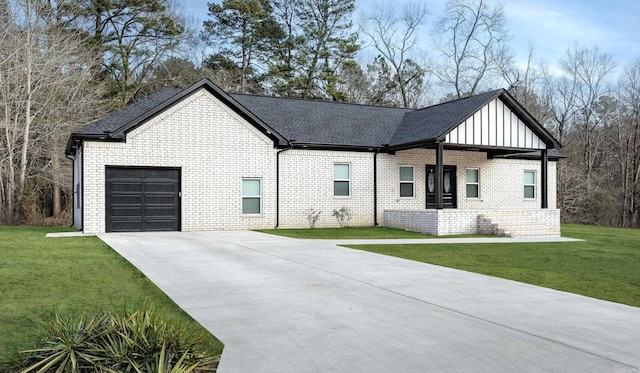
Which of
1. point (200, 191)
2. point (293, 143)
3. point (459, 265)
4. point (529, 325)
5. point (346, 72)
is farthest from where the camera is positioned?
point (346, 72)

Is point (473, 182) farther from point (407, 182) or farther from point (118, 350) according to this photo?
point (118, 350)

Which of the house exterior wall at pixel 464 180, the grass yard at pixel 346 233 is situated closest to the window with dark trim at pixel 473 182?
the house exterior wall at pixel 464 180

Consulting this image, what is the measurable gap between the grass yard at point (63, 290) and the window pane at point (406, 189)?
1336 cm

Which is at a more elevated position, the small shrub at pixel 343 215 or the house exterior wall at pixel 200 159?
the house exterior wall at pixel 200 159

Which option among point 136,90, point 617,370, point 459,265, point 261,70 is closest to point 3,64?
point 136,90

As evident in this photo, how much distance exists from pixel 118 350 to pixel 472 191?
22.4 metres

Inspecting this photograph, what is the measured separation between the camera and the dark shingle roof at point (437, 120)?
20.2m

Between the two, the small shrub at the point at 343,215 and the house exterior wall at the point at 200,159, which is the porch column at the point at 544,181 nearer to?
the small shrub at the point at 343,215

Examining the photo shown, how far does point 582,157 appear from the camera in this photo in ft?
151

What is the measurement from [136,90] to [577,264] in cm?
2943

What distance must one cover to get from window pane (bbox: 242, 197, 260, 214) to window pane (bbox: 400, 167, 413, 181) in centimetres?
649

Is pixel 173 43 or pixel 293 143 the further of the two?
pixel 173 43

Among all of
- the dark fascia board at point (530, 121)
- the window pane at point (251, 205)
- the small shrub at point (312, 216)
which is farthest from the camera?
the small shrub at point (312, 216)

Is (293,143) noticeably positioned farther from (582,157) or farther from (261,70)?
(582,157)
